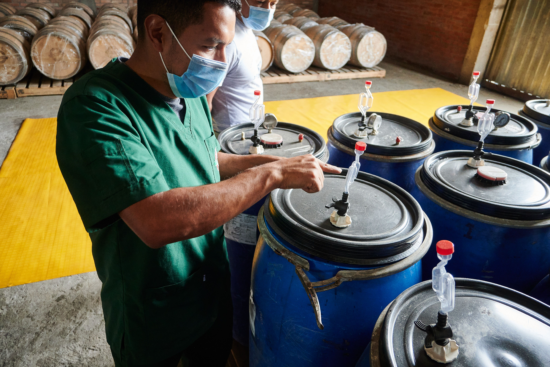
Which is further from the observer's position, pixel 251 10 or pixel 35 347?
pixel 251 10

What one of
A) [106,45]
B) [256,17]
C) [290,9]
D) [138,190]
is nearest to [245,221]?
[138,190]

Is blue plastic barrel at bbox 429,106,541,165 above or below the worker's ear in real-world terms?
below

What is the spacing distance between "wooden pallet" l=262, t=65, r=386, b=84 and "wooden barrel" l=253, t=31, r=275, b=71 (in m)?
0.28

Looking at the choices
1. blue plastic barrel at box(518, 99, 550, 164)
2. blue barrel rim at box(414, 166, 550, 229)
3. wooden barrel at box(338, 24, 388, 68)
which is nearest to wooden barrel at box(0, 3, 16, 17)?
wooden barrel at box(338, 24, 388, 68)

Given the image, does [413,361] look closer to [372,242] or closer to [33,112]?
[372,242]

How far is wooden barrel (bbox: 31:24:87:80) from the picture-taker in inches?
236

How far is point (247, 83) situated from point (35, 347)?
2.38 m

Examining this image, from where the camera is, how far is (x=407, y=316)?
1224mm

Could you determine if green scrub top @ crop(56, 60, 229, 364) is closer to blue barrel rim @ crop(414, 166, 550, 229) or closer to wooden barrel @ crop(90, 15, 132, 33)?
blue barrel rim @ crop(414, 166, 550, 229)

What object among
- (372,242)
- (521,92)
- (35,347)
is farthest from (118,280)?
(521,92)

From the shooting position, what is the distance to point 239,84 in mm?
2953

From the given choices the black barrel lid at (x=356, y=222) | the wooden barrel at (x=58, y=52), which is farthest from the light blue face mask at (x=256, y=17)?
the wooden barrel at (x=58, y=52)

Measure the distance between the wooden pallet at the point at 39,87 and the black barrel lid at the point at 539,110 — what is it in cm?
666

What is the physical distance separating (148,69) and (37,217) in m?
2.93
